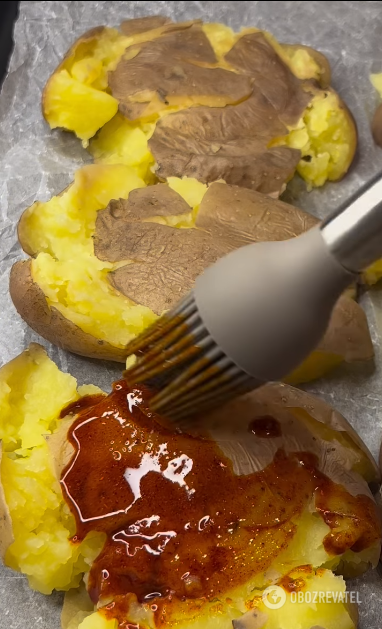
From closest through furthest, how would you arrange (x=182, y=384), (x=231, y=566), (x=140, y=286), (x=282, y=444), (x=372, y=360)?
(x=182, y=384) < (x=231, y=566) < (x=282, y=444) < (x=140, y=286) < (x=372, y=360)

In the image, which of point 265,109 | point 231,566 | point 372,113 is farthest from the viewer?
point 372,113

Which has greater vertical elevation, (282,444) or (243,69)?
(243,69)

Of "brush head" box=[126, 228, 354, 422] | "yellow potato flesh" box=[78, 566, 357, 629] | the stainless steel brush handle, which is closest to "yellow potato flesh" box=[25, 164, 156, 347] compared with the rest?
"brush head" box=[126, 228, 354, 422]

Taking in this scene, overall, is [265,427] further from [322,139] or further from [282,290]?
[322,139]

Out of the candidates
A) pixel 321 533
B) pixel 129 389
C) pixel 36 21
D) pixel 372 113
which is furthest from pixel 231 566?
pixel 36 21

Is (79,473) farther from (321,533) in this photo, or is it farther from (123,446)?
(321,533)

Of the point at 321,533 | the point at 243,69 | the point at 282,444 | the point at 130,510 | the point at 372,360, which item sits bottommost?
the point at 372,360

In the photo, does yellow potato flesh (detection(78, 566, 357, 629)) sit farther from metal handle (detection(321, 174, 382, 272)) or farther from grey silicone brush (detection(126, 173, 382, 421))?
metal handle (detection(321, 174, 382, 272))
